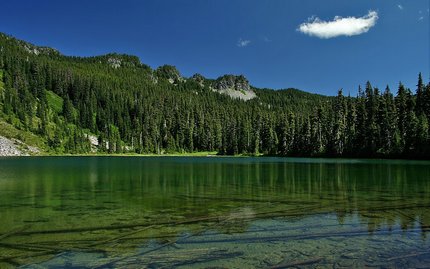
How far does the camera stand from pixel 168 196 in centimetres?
2866

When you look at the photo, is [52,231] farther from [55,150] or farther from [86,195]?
[55,150]

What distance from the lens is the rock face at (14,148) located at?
172250 millimetres

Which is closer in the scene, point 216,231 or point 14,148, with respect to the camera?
point 216,231

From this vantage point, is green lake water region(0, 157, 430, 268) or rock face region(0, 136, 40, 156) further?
rock face region(0, 136, 40, 156)

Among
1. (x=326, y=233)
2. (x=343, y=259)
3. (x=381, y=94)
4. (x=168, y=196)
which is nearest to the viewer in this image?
(x=343, y=259)

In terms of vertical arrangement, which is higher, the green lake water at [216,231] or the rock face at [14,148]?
the rock face at [14,148]

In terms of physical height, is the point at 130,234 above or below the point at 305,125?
below

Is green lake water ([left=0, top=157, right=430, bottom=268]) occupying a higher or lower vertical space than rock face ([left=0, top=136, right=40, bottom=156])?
lower

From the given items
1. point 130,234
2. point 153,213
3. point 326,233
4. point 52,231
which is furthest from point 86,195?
point 326,233

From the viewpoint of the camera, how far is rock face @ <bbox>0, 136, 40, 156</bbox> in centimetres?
17225

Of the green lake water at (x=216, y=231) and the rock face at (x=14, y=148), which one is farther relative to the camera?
the rock face at (x=14, y=148)

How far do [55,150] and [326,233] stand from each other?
206436 mm

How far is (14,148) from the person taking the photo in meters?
177

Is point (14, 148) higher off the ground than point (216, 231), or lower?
higher
